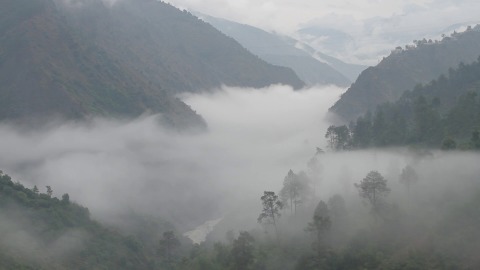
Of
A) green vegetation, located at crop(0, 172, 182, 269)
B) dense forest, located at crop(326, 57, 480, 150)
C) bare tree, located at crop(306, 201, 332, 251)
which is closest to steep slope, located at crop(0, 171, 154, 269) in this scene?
green vegetation, located at crop(0, 172, 182, 269)

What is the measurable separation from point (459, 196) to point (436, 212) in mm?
6028

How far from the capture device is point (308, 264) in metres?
92.8

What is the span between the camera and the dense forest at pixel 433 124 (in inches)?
5187

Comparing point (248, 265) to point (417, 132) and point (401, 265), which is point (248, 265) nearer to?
point (401, 265)

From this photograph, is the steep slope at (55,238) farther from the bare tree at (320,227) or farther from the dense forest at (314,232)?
the bare tree at (320,227)

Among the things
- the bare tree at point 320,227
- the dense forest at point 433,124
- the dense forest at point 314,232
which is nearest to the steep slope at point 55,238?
the dense forest at point 314,232

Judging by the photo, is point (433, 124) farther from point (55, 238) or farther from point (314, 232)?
point (55, 238)

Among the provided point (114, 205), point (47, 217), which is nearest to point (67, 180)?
point (114, 205)

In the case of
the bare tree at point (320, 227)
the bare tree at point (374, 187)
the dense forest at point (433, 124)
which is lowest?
the bare tree at point (320, 227)

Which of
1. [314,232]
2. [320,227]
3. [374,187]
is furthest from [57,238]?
[374,187]

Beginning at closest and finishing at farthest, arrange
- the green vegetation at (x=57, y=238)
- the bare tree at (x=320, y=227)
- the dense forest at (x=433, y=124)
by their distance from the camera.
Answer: the bare tree at (x=320, y=227), the green vegetation at (x=57, y=238), the dense forest at (x=433, y=124)

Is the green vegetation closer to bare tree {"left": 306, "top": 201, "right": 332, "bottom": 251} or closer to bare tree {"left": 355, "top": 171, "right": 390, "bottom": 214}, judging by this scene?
bare tree {"left": 306, "top": 201, "right": 332, "bottom": 251}

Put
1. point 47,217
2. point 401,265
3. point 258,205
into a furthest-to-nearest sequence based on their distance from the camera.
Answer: point 258,205 → point 47,217 → point 401,265

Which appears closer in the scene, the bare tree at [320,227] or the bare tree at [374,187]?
the bare tree at [320,227]
